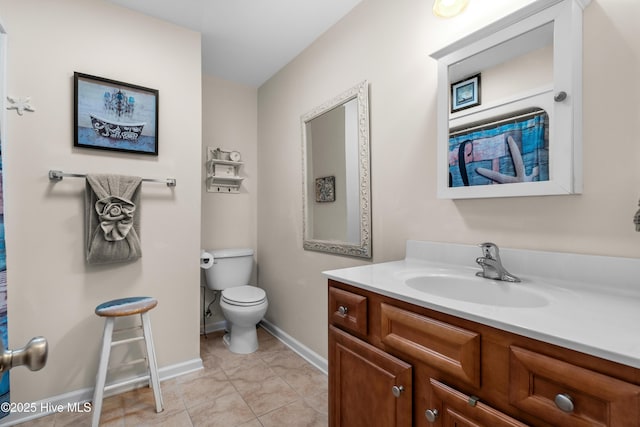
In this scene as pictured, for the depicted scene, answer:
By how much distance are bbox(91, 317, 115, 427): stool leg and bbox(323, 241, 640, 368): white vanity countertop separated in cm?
129

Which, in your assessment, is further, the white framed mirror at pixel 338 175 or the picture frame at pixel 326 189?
the picture frame at pixel 326 189

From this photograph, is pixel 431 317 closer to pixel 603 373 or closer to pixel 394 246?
pixel 603 373

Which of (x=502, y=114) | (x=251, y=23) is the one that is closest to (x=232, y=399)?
(x=502, y=114)

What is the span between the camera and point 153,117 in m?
1.98

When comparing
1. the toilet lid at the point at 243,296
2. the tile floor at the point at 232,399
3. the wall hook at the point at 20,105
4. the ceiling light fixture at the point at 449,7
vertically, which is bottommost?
the tile floor at the point at 232,399

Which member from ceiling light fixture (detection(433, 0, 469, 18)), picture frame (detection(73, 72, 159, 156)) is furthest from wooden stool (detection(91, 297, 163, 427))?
ceiling light fixture (detection(433, 0, 469, 18))

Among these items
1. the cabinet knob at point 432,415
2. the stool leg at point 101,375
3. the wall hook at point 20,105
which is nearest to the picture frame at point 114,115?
the wall hook at point 20,105

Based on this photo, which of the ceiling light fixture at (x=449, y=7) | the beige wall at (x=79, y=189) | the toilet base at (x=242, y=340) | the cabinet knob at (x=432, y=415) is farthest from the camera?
the toilet base at (x=242, y=340)

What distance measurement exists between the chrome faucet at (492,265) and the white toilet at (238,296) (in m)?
1.65

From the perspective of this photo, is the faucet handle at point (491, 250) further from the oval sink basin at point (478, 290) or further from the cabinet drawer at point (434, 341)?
the cabinet drawer at point (434, 341)

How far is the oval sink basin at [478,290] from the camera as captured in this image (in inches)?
38.5

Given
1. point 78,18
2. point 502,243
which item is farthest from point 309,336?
point 78,18

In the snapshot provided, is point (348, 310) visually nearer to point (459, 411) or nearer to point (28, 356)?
point (459, 411)

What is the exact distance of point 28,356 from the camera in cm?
46
